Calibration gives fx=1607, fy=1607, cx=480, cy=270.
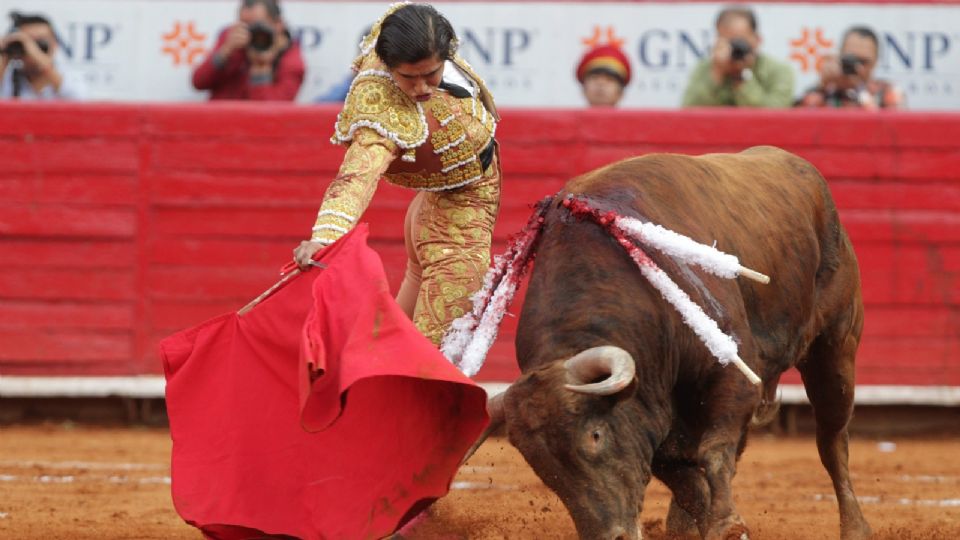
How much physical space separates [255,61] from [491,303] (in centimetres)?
372

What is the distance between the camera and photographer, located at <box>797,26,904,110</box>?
24.4ft

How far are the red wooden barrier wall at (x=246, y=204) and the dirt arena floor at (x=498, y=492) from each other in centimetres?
48

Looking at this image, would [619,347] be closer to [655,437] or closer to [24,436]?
[655,437]

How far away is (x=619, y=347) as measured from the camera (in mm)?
3762

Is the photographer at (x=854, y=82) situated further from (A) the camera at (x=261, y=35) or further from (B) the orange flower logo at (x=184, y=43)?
(B) the orange flower logo at (x=184, y=43)

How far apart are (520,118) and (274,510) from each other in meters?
3.62

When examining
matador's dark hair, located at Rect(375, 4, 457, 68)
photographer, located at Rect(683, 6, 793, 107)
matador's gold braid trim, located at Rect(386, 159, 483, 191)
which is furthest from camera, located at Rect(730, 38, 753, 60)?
matador's dark hair, located at Rect(375, 4, 457, 68)

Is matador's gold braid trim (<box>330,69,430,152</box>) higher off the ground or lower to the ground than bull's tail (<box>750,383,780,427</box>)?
higher

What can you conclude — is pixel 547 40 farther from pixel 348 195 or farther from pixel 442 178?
pixel 348 195

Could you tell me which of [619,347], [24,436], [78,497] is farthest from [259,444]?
[24,436]

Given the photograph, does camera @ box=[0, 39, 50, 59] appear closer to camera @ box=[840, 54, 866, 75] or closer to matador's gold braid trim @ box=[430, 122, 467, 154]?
camera @ box=[840, 54, 866, 75]

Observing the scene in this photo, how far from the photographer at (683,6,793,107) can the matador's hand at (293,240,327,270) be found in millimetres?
3776

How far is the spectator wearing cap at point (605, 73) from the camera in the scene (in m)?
7.38

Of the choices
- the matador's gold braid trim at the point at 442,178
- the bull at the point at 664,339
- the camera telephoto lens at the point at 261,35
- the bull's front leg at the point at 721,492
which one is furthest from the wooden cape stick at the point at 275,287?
the camera telephoto lens at the point at 261,35
